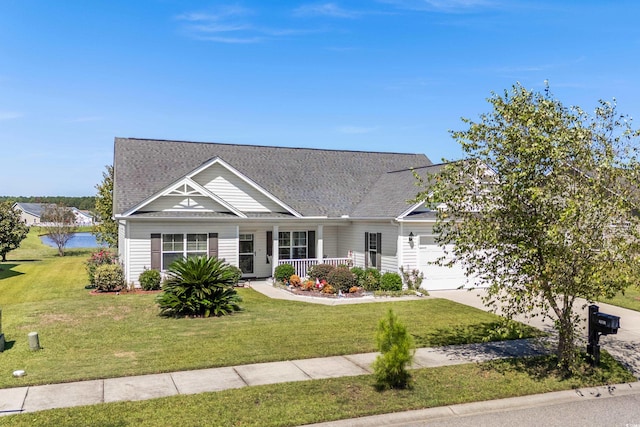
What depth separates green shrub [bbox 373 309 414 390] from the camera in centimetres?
843

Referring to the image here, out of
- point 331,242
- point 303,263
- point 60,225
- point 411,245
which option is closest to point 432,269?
point 411,245

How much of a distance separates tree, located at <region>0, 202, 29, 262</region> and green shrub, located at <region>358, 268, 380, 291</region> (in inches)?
948

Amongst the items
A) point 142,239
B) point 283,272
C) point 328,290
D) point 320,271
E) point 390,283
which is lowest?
point 328,290

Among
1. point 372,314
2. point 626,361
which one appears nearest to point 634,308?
point 626,361

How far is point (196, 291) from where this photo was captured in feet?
49.5

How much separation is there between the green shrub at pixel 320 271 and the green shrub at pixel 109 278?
7.39 meters

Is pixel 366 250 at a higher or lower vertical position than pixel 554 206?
lower

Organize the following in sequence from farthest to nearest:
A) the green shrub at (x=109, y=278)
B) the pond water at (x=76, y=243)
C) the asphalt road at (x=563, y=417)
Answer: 1. the pond water at (x=76, y=243)
2. the green shrub at (x=109, y=278)
3. the asphalt road at (x=563, y=417)

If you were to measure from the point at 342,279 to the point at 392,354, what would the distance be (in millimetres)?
11342

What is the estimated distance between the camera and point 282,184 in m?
26.0

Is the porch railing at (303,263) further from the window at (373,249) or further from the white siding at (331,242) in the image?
the white siding at (331,242)

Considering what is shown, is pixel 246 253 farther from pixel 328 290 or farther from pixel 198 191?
pixel 328 290

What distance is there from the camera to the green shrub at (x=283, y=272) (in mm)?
21906

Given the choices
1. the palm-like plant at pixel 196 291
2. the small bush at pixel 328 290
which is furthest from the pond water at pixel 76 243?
the palm-like plant at pixel 196 291
